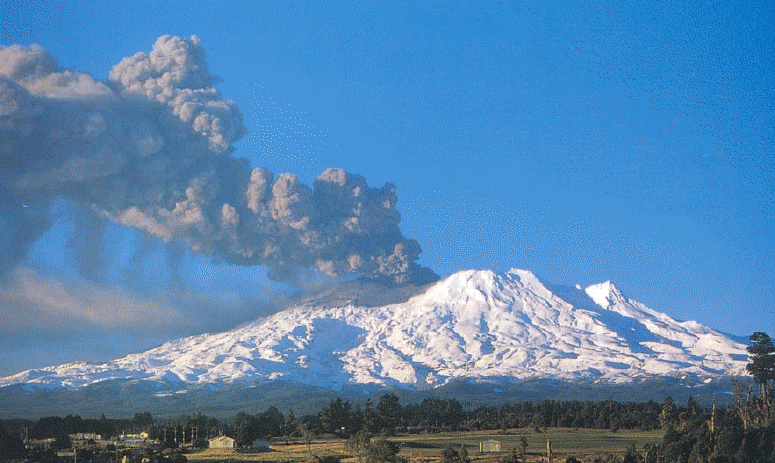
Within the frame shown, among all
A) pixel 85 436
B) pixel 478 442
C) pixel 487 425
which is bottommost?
pixel 478 442

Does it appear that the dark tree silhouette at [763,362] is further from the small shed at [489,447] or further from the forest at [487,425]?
the small shed at [489,447]

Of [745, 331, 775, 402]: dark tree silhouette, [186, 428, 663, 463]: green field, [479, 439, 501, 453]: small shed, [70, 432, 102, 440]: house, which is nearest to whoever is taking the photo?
[186, 428, 663, 463]: green field

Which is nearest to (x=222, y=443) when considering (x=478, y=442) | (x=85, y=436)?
(x=85, y=436)

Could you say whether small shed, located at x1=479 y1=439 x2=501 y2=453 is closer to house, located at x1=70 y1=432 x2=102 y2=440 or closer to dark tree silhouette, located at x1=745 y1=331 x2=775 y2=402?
dark tree silhouette, located at x1=745 y1=331 x2=775 y2=402

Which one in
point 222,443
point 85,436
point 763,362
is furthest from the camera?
point 85,436

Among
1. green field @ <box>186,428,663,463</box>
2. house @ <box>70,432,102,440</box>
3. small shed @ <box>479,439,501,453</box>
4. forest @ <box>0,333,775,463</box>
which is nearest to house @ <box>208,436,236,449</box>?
forest @ <box>0,333,775,463</box>

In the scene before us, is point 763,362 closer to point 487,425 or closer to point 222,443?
point 487,425

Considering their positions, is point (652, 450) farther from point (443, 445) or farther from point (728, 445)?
point (443, 445)

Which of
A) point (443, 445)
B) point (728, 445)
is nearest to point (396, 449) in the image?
point (443, 445)
